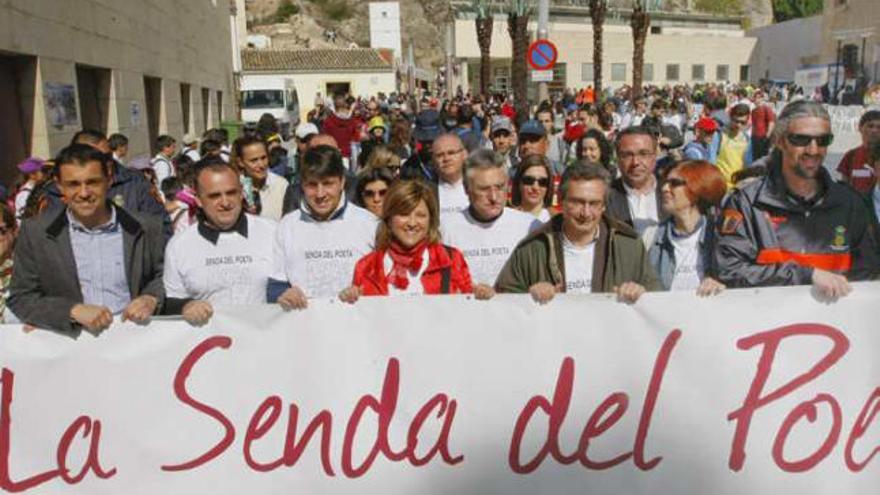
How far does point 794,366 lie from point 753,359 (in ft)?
0.53

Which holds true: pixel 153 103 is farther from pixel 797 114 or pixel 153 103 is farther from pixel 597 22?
pixel 797 114

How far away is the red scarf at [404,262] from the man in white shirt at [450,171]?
4.72 feet

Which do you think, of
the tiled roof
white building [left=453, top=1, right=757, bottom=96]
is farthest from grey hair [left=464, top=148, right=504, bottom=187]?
white building [left=453, top=1, right=757, bottom=96]

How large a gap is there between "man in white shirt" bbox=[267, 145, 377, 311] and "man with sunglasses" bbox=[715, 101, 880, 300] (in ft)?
5.31

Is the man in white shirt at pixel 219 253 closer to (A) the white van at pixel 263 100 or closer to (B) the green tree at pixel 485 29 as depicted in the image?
(A) the white van at pixel 263 100

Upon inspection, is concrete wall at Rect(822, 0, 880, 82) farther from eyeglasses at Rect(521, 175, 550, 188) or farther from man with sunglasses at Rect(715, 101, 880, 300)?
man with sunglasses at Rect(715, 101, 880, 300)

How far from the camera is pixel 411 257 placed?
10.5ft

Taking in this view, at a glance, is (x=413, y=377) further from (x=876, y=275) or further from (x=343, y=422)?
(x=876, y=275)

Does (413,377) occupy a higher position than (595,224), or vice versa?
(595,224)

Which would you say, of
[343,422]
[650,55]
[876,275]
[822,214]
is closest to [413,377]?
[343,422]

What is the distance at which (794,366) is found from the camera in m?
2.98

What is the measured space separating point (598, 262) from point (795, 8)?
10068 cm

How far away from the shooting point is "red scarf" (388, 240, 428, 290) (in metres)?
3.19

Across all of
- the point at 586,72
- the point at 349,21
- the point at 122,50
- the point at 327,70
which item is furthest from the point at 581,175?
the point at 349,21
